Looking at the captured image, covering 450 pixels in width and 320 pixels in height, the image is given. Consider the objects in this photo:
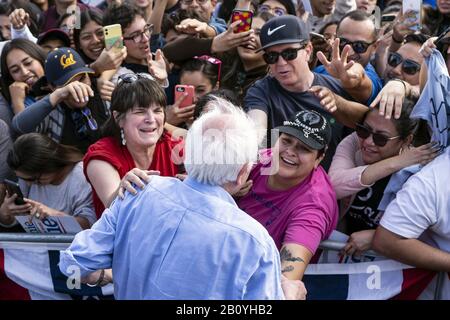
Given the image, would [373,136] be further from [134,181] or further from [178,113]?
[134,181]

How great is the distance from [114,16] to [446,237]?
3.07 metres

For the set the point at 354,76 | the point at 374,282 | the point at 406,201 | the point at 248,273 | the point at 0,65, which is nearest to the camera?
the point at 248,273

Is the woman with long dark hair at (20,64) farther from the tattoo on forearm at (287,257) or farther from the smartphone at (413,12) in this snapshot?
the smartphone at (413,12)

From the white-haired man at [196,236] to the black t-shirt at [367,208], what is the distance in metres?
1.22

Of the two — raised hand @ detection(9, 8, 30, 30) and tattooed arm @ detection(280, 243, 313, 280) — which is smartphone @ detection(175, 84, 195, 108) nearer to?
tattooed arm @ detection(280, 243, 313, 280)

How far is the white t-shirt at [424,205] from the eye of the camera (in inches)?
136

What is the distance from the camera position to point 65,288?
4.02m

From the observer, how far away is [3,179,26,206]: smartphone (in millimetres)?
4102

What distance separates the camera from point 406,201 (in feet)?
11.5

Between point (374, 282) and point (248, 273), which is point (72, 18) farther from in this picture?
point (248, 273)

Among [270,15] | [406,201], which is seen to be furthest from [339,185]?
[270,15]

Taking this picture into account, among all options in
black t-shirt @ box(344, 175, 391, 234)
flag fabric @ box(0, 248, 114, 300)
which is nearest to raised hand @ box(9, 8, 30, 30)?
flag fabric @ box(0, 248, 114, 300)

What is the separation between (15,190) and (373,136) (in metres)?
2.08

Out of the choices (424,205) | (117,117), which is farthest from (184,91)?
(424,205)
